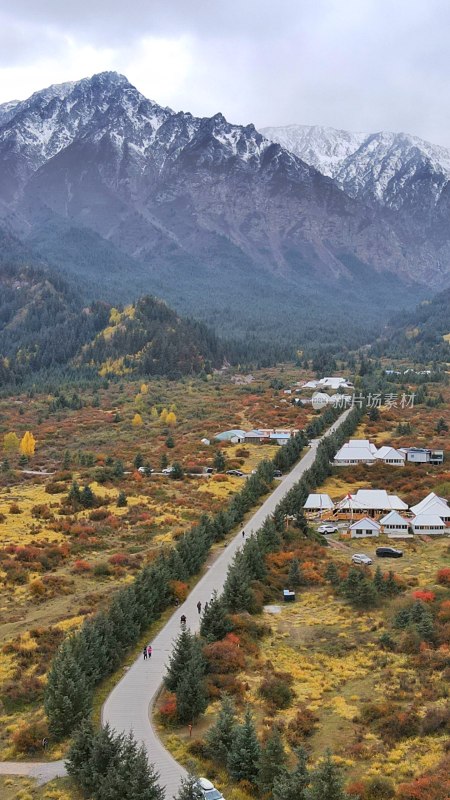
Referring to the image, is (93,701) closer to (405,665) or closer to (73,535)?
(405,665)

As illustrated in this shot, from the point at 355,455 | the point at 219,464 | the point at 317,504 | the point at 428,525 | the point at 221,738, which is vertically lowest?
the point at 219,464

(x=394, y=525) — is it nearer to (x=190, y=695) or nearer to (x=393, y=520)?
(x=393, y=520)

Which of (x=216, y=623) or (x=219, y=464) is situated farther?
(x=219, y=464)

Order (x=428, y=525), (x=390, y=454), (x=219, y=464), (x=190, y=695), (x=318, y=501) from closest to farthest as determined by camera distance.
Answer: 1. (x=190, y=695)
2. (x=428, y=525)
3. (x=318, y=501)
4. (x=390, y=454)
5. (x=219, y=464)

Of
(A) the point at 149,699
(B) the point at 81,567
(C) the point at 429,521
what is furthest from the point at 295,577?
(A) the point at 149,699

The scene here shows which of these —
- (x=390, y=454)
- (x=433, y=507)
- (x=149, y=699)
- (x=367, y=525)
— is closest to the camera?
(x=149, y=699)

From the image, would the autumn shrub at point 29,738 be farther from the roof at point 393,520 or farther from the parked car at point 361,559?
the roof at point 393,520

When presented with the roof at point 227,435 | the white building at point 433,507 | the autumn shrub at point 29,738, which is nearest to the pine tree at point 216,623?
the autumn shrub at point 29,738
